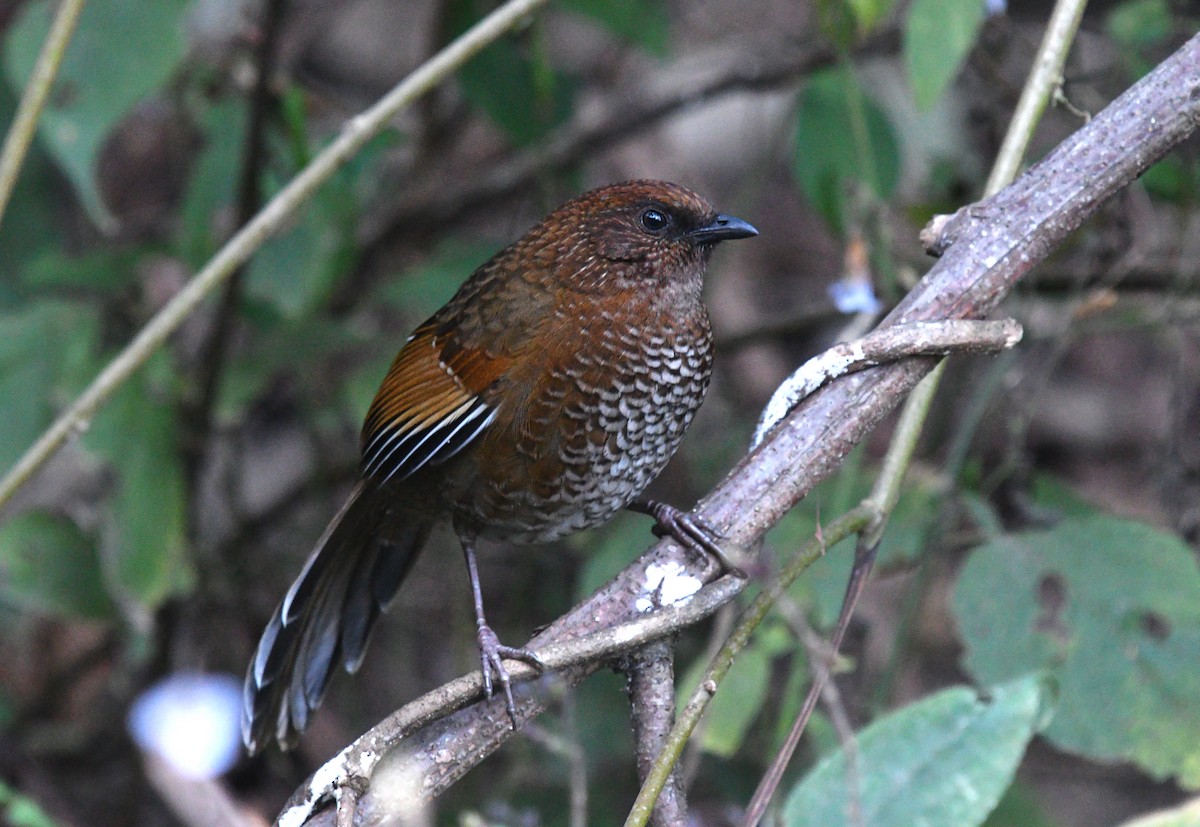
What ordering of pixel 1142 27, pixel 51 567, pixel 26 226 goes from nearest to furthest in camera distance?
pixel 1142 27 → pixel 51 567 → pixel 26 226

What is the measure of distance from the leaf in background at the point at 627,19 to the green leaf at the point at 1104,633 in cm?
184

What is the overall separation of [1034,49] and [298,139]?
197 centimetres

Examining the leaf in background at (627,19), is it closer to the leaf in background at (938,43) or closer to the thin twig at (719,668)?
the leaf in background at (938,43)

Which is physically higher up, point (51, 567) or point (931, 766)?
point (51, 567)

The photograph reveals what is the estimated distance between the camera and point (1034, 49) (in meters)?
3.82

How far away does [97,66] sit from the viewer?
11.0ft

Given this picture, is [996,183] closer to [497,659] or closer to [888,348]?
[888,348]

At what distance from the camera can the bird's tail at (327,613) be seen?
2781 millimetres

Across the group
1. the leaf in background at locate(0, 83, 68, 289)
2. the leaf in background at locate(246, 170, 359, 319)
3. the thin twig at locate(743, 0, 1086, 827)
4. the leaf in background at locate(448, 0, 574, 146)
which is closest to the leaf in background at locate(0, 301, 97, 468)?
the leaf in background at locate(246, 170, 359, 319)

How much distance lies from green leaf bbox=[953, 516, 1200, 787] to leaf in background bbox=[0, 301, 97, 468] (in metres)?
2.31

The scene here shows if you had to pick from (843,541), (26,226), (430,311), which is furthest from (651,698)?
(26,226)

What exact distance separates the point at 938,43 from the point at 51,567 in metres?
2.68

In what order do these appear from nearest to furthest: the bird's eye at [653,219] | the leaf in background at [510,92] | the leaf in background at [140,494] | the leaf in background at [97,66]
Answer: the bird's eye at [653,219], the leaf in background at [97,66], the leaf in background at [140,494], the leaf in background at [510,92]

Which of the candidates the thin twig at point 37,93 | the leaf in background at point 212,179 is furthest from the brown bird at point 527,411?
the leaf in background at point 212,179
